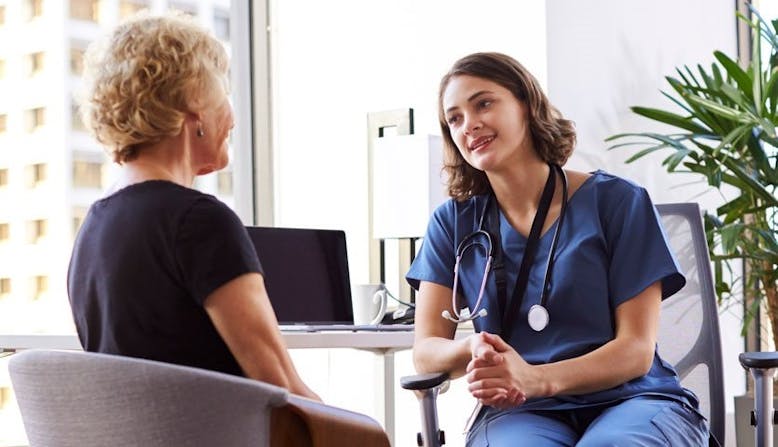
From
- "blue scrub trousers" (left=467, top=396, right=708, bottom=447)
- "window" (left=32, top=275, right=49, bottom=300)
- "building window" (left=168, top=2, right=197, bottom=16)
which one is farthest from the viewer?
"building window" (left=168, top=2, right=197, bottom=16)

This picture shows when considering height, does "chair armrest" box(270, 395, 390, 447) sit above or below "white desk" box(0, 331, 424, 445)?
above

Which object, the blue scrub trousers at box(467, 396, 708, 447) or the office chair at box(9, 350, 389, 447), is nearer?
the office chair at box(9, 350, 389, 447)

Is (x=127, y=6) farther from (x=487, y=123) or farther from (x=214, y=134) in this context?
(x=214, y=134)

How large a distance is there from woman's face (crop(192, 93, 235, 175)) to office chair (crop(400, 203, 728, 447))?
3.94 feet

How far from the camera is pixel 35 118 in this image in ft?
12.5

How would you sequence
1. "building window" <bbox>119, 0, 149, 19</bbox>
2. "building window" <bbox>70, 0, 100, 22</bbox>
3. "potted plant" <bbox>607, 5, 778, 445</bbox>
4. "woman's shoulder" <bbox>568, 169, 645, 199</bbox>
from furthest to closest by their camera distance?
"building window" <bbox>119, 0, 149, 19</bbox> < "building window" <bbox>70, 0, 100, 22</bbox> < "potted plant" <bbox>607, 5, 778, 445</bbox> < "woman's shoulder" <bbox>568, 169, 645, 199</bbox>

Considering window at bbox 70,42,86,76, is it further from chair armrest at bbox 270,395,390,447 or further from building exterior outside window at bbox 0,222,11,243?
chair armrest at bbox 270,395,390,447

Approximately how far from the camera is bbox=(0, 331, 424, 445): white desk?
2473 mm

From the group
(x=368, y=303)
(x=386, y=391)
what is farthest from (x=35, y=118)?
(x=386, y=391)

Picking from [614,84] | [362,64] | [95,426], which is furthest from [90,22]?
[95,426]

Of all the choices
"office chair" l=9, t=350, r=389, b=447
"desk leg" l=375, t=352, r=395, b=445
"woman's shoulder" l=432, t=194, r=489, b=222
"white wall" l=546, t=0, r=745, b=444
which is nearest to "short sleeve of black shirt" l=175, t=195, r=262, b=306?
"office chair" l=9, t=350, r=389, b=447

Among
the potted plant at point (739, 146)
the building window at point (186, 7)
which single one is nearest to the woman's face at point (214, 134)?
the potted plant at point (739, 146)

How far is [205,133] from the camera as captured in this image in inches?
58.2

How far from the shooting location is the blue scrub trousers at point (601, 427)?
177 centimetres
